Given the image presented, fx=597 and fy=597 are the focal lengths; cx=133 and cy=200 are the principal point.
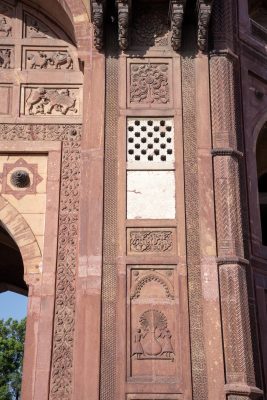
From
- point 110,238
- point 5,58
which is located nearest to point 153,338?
point 110,238

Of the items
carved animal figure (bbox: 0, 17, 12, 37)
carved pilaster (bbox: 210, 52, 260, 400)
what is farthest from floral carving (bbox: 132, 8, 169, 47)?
carved animal figure (bbox: 0, 17, 12, 37)

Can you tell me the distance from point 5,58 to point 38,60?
54 centimetres

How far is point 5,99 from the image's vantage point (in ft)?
30.8

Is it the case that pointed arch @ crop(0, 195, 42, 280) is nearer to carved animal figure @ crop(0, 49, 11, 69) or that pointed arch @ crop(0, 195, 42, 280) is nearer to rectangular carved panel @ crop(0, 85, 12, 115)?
rectangular carved panel @ crop(0, 85, 12, 115)

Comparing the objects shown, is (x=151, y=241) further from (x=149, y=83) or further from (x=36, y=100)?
(x=36, y=100)

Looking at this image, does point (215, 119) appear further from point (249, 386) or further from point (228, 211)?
point (249, 386)

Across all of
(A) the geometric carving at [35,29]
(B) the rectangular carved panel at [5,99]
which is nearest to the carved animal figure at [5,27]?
(A) the geometric carving at [35,29]

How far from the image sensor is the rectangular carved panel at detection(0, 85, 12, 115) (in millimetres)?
9297

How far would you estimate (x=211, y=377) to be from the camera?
23.4 ft

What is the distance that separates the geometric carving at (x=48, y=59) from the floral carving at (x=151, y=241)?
11.0 feet

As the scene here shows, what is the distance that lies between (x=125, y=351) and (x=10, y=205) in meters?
2.89

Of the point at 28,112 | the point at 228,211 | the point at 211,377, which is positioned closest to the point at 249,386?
the point at 211,377

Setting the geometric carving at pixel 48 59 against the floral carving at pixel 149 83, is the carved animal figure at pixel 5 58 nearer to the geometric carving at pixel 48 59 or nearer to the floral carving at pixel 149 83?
the geometric carving at pixel 48 59

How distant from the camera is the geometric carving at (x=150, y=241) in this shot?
7.83 meters
